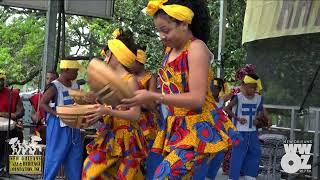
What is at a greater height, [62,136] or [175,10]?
[175,10]

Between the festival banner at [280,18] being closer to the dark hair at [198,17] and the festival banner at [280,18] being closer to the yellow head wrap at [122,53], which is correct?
the yellow head wrap at [122,53]

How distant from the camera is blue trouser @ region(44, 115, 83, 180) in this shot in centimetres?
627

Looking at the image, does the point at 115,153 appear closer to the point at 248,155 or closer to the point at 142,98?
the point at 142,98

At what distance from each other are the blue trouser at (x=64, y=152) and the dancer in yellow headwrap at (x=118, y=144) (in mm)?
1968

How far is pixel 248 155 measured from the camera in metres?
7.91

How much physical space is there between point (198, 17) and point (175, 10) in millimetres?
185

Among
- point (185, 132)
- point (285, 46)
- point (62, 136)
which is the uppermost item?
point (285, 46)

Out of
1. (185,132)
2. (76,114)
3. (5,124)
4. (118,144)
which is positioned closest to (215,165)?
(5,124)

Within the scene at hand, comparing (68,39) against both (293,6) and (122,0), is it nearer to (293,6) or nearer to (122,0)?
(122,0)

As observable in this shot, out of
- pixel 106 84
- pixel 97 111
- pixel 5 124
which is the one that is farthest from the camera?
pixel 5 124

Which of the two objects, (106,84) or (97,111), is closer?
(106,84)

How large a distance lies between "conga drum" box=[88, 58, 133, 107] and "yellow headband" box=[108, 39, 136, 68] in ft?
2.66

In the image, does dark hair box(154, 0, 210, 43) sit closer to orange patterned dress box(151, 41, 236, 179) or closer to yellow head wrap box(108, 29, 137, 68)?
orange patterned dress box(151, 41, 236, 179)

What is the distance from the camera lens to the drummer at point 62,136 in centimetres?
628
